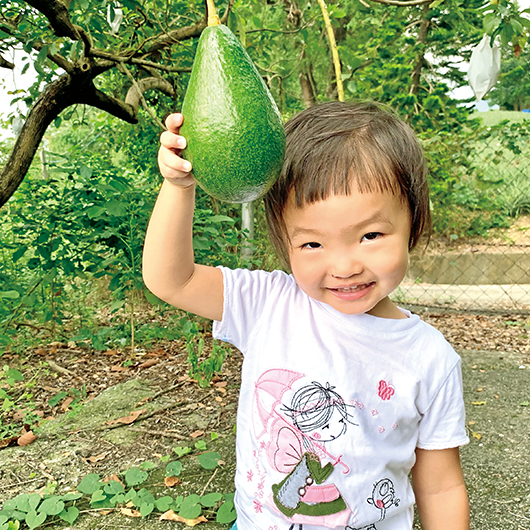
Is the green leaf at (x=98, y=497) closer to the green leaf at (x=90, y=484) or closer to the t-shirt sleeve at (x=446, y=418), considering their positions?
the green leaf at (x=90, y=484)

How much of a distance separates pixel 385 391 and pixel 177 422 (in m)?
1.85

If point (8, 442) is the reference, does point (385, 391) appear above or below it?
above

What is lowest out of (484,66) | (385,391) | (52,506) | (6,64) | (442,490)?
(52,506)

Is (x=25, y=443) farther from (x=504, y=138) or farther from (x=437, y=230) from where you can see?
(x=437, y=230)

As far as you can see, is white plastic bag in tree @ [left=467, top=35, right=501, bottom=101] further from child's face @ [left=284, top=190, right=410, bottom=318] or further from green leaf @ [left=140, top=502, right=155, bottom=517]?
green leaf @ [left=140, top=502, right=155, bottom=517]

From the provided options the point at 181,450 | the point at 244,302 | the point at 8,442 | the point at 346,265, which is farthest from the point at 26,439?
Answer: the point at 346,265

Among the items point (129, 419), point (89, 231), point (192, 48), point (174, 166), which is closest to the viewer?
point (174, 166)

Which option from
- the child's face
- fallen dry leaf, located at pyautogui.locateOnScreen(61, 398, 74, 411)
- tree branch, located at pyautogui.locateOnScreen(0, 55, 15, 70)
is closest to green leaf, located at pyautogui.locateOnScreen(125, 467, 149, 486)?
fallen dry leaf, located at pyautogui.locateOnScreen(61, 398, 74, 411)

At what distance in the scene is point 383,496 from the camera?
126 cm

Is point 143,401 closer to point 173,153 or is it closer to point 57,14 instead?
point 57,14

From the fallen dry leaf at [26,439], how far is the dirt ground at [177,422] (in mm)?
37

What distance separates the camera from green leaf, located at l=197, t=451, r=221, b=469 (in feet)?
7.68

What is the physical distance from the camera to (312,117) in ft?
4.14

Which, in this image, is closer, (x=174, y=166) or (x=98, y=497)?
(x=174, y=166)
